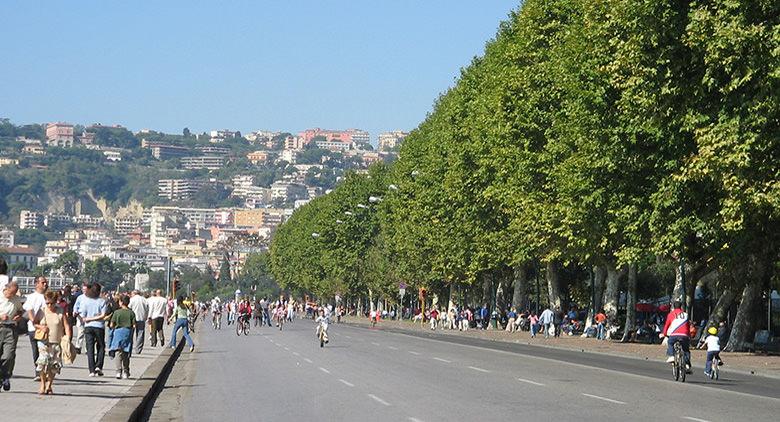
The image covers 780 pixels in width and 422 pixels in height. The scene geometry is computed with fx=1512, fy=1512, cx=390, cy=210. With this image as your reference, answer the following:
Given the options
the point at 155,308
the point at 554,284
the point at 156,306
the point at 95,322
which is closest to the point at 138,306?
the point at 156,306

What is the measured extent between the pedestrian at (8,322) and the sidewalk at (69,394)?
1.84 feet

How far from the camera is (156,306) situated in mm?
44969

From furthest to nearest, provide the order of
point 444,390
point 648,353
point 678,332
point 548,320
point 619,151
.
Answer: point 548,320, point 648,353, point 619,151, point 678,332, point 444,390

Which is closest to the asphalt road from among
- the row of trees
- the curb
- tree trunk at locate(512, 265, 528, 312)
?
the curb

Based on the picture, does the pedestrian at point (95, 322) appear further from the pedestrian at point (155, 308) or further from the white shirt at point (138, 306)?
the pedestrian at point (155, 308)

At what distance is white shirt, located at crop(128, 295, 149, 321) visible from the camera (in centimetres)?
3950

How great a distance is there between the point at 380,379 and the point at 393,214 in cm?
7647

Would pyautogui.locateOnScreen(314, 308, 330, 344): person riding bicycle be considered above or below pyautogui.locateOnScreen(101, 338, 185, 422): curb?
above

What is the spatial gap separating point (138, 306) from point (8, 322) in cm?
1763

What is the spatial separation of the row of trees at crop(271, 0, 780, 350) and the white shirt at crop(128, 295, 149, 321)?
45.5 ft

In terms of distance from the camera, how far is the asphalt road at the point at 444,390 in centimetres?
2230

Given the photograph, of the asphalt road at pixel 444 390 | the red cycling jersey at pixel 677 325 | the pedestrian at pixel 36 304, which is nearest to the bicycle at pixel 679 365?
the asphalt road at pixel 444 390

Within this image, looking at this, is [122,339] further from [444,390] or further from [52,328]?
[444,390]

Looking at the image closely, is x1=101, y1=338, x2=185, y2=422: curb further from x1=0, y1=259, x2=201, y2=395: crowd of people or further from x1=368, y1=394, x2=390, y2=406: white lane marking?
x1=368, y1=394, x2=390, y2=406: white lane marking
